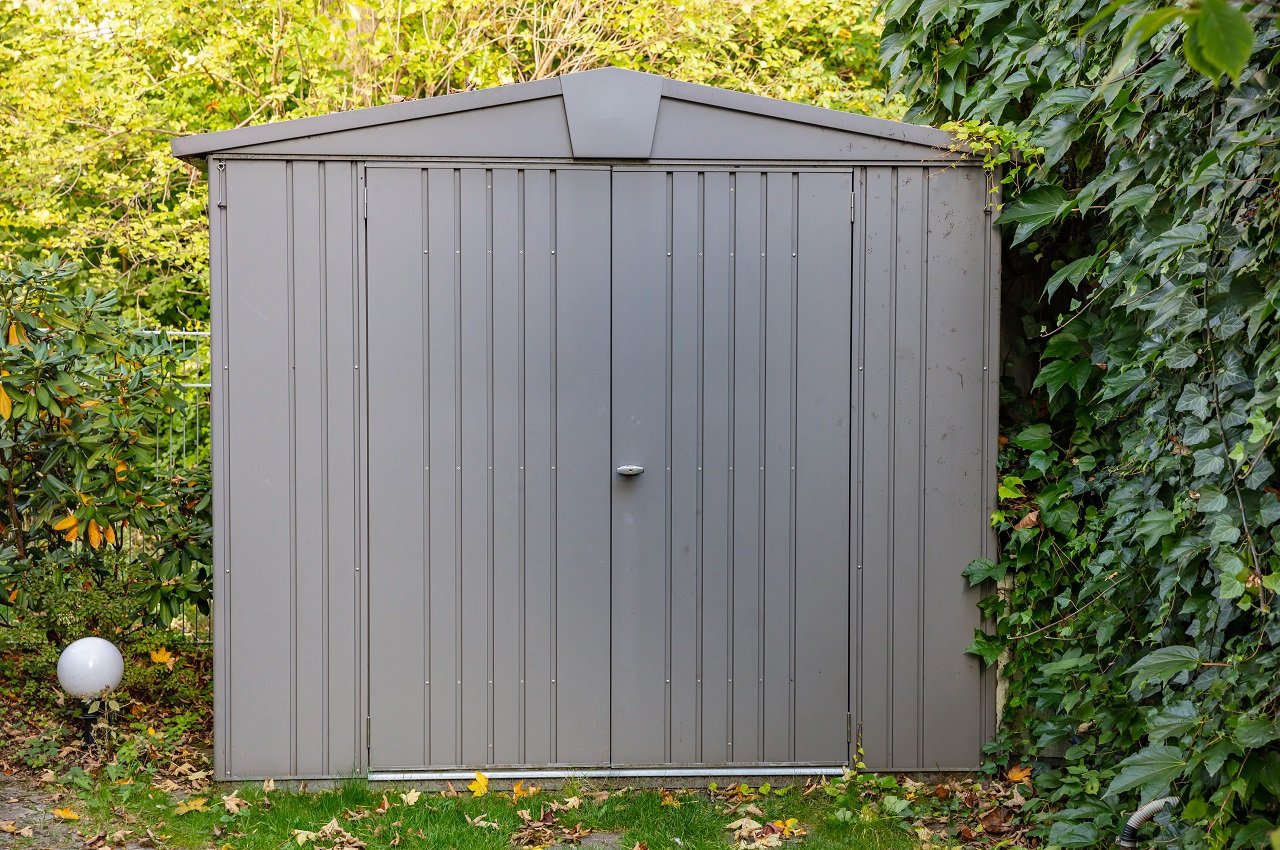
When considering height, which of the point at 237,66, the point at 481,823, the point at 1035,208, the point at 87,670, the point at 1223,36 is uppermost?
the point at 237,66

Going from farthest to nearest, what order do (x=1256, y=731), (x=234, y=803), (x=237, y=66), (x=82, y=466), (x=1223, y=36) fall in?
(x=237, y=66)
(x=82, y=466)
(x=234, y=803)
(x=1256, y=731)
(x=1223, y=36)

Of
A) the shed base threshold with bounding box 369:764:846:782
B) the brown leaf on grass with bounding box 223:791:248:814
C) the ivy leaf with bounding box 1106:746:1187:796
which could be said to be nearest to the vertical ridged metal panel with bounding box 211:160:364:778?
the brown leaf on grass with bounding box 223:791:248:814

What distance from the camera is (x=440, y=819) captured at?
11.5 ft

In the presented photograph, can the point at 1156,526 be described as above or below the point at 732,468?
below

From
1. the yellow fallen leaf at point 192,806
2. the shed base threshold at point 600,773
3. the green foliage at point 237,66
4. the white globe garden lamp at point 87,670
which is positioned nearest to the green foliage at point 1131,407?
the shed base threshold at point 600,773

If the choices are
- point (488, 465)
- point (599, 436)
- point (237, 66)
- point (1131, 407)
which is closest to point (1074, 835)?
point (1131, 407)

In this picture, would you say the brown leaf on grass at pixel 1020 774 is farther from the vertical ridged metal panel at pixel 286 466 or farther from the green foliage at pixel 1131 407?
the vertical ridged metal panel at pixel 286 466

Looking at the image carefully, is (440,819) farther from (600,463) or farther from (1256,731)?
(1256,731)

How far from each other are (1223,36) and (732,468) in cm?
271

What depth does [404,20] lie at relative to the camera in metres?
9.12

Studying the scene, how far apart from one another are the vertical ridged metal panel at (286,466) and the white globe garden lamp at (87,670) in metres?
0.70

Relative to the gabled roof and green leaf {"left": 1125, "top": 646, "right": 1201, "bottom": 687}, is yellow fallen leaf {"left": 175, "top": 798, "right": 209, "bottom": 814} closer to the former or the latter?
the gabled roof

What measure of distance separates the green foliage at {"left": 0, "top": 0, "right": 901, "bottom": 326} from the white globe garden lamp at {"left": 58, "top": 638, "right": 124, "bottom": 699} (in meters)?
5.16

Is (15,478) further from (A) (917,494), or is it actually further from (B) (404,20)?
(B) (404,20)
